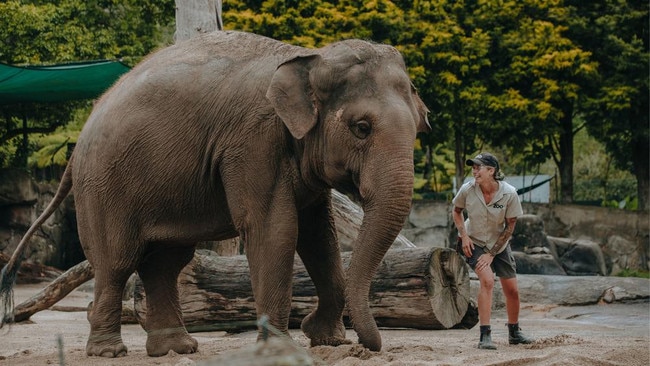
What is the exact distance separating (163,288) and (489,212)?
276 cm

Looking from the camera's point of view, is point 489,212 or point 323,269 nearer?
point 323,269

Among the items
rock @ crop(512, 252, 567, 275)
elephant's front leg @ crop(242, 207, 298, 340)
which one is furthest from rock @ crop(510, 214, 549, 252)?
elephant's front leg @ crop(242, 207, 298, 340)

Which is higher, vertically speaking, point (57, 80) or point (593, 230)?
point (57, 80)

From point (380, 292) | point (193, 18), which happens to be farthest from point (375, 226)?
point (193, 18)

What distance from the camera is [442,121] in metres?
27.2

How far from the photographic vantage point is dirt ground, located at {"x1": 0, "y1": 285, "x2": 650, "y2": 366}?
7.47m

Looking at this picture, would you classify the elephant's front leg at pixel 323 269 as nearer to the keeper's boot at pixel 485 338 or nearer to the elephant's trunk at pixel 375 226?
the elephant's trunk at pixel 375 226

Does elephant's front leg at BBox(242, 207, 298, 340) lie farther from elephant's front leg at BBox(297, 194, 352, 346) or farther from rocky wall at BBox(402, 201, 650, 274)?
rocky wall at BBox(402, 201, 650, 274)

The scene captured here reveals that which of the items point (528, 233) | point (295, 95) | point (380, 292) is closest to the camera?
point (295, 95)

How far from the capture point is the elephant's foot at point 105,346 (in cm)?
840

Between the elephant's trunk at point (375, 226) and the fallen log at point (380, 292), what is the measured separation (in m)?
2.66

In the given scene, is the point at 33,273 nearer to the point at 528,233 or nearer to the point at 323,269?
the point at 528,233

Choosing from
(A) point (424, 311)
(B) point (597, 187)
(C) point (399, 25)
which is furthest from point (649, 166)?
(A) point (424, 311)

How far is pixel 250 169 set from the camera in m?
7.75
